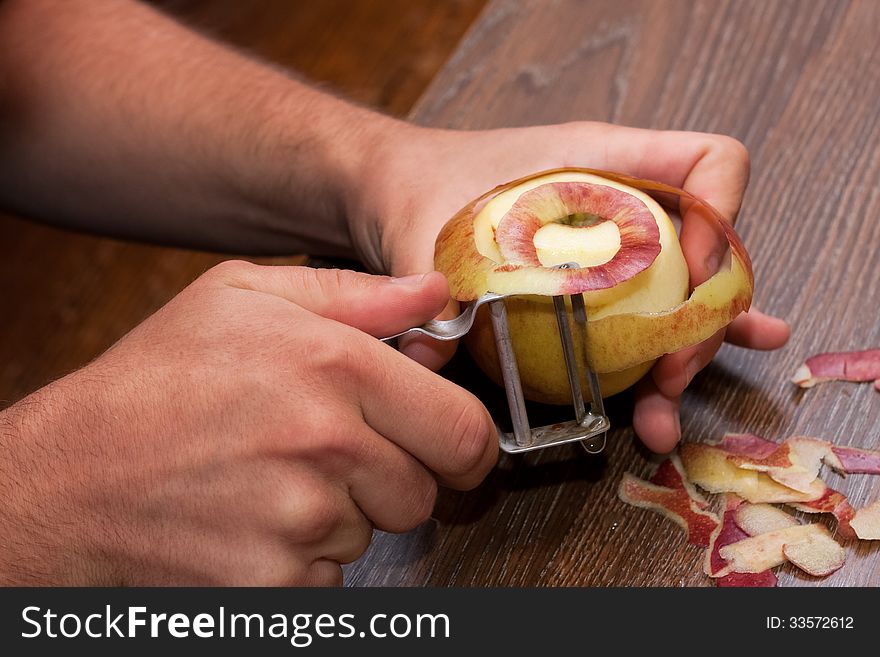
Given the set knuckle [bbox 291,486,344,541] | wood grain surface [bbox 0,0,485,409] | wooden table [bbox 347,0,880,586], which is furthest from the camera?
wood grain surface [bbox 0,0,485,409]

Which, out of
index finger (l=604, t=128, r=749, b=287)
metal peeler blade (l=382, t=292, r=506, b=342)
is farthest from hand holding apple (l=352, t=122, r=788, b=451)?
metal peeler blade (l=382, t=292, r=506, b=342)

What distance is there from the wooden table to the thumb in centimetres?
18

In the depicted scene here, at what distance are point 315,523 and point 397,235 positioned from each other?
28 cm

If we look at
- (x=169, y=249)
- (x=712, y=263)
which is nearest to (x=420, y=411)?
(x=712, y=263)

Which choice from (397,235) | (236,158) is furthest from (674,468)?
(236,158)

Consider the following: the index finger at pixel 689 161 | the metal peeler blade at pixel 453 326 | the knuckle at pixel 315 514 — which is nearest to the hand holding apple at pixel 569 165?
the index finger at pixel 689 161

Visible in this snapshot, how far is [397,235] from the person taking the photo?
78 centimetres

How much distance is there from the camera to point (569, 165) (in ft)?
2.64

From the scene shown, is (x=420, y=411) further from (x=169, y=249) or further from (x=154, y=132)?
(x=169, y=249)

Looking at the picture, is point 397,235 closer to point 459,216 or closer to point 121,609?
point 459,216

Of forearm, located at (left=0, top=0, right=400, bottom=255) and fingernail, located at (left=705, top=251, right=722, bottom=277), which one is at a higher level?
fingernail, located at (left=705, top=251, right=722, bottom=277)

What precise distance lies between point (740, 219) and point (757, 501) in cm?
29

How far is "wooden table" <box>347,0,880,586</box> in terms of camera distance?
693 mm

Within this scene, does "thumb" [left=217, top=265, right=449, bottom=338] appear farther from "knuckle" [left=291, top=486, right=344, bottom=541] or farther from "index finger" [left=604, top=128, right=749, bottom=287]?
"index finger" [left=604, top=128, right=749, bottom=287]
